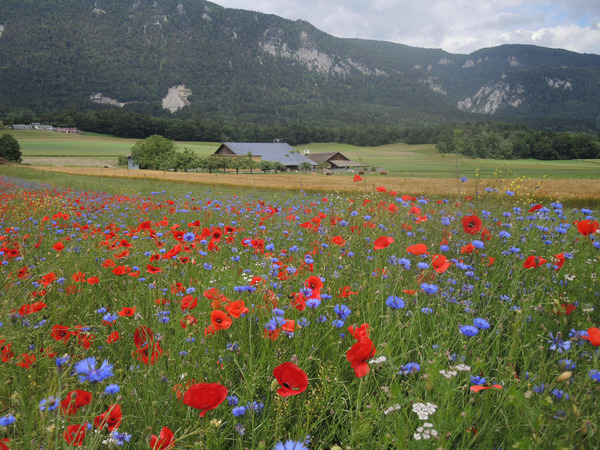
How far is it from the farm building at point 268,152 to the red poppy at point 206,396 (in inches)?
2778

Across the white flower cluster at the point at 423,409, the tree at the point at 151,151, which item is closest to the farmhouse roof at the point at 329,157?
the tree at the point at 151,151

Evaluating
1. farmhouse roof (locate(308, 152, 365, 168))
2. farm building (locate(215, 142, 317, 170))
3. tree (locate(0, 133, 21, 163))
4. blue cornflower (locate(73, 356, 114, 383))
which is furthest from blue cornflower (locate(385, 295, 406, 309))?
farmhouse roof (locate(308, 152, 365, 168))

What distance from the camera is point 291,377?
1104mm

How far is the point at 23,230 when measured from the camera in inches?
191

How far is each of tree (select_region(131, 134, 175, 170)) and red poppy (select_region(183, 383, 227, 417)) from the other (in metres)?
73.6

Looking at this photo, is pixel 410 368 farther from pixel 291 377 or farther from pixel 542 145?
pixel 542 145

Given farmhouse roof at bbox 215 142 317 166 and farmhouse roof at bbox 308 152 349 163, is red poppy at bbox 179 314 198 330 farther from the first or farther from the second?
farmhouse roof at bbox 308 152 349 163

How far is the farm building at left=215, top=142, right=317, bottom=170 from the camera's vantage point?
73625 mm

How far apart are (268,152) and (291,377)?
256 ft

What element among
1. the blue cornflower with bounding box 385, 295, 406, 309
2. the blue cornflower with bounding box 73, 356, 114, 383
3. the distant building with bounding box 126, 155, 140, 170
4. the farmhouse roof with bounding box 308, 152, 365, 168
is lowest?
the blue cornflower with bounding box 385, 295, 406, 309

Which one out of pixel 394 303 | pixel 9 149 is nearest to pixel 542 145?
pixel 394 303

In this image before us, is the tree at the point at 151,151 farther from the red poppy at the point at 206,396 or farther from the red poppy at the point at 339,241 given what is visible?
the red poppy at the point at 206,396

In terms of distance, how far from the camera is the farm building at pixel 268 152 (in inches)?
2899

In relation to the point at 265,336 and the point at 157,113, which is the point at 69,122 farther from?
the point at 265,336
